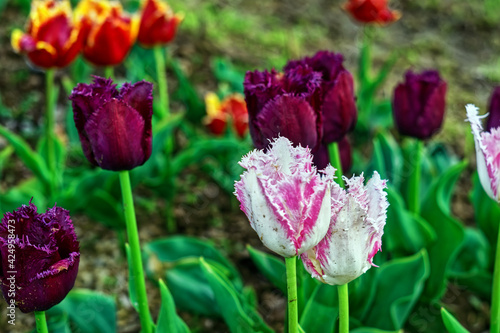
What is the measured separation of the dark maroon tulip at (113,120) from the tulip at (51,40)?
2.44 ft

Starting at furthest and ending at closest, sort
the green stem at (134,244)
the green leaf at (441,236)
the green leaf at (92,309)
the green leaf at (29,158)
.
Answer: the green leaf at (29,158) < the green leaf at (441,236) < the green leaf at (92,309) < the green stem at (134,244)

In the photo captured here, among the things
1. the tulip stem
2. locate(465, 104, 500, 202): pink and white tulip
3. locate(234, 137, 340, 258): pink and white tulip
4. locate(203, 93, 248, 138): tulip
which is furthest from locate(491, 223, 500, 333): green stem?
locate(203, 93, 248, 138): tulip

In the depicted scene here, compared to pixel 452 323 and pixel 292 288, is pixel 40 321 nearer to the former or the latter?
pixel 292 288

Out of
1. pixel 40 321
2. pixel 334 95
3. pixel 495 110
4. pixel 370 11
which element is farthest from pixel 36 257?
pixel 370 11

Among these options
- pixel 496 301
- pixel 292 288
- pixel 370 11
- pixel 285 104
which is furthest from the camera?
pixel 370 11

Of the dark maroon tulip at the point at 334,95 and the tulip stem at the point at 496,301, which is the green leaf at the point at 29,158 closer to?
the dark maroon tulip at the point at 334,95

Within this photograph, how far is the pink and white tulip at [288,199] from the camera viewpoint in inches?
30.6

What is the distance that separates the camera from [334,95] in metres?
1.22

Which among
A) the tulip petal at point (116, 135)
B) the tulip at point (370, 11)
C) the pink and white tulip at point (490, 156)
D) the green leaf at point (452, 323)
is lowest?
the green leaf at point (452, 323)

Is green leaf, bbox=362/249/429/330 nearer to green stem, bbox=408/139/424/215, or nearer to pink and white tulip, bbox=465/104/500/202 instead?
green stem, bbox=408/139/424/215

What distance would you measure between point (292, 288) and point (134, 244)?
364 mm

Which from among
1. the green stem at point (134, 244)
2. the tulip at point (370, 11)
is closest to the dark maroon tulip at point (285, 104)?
the green stem at point (134, 244)

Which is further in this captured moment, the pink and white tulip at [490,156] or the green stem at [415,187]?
the green stem at [415,187]

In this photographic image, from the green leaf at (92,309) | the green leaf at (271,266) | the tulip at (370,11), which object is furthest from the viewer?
the tulip at (370,11)
